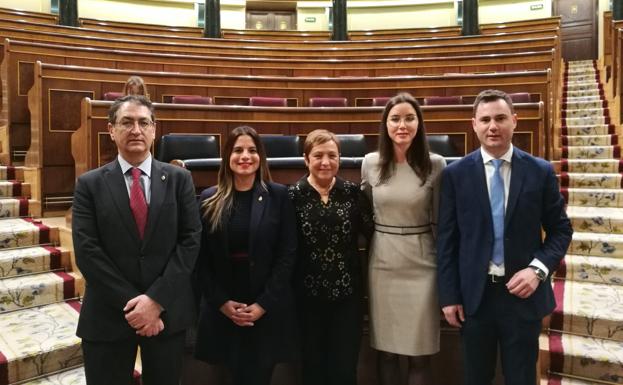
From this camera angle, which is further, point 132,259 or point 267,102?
point 267,102

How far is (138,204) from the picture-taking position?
771 millimetres

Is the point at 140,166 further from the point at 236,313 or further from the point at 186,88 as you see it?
the point at 186,88

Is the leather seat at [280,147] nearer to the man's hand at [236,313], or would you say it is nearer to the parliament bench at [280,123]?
the parliament bench at [280,123]

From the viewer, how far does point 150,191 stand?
0.79 m

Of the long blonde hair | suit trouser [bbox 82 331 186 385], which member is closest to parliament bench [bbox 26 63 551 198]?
the long blonde hair

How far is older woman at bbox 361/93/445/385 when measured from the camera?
904 mm

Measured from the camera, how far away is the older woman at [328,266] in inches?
36.3

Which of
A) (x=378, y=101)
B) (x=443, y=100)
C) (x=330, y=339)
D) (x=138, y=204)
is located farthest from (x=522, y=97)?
(x=138, y=204)

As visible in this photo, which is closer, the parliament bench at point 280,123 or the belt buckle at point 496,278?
the belt buckle at point 496,278

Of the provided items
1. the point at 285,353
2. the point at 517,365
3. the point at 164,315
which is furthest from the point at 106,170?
the point at 517,365

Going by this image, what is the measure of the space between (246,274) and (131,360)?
0.79 feet

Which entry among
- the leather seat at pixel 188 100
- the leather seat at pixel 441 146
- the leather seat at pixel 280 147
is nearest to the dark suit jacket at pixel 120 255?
the leather seat at pixel 280 147

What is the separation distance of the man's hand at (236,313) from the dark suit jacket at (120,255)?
0.11m

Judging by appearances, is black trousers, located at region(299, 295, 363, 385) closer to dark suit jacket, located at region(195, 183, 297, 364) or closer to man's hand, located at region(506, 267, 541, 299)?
dark suit jacket, located at region(195, 183, 297, 364)
